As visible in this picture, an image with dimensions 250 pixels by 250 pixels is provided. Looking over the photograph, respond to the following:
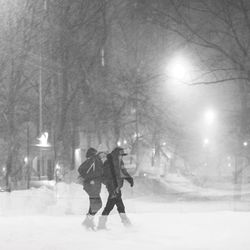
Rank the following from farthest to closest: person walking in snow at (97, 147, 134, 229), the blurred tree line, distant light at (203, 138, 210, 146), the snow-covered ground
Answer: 1. distant light at (203, 138, 210, 146)
2. the blurred tree line
3. person walking in snow at (97, 147, 134, 229)
4. the snow-covered ground

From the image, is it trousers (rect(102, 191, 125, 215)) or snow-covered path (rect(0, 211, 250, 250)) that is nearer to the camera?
snow-covered path (rect(0, 211, 250, 250))

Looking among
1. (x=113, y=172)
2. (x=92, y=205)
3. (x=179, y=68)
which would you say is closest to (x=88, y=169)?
(x=113, y=172)

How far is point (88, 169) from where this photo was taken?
1030 centimetres

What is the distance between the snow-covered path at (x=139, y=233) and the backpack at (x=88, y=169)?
1.05 m

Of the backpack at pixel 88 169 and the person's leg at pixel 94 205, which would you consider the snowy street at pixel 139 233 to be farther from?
the backpack at pixel 88 169

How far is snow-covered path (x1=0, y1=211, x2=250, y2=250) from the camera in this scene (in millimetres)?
8375

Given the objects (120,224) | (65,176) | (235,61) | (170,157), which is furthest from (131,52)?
(170,157)

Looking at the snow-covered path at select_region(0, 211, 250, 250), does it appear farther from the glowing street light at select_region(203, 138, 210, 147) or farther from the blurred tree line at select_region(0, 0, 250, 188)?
→ the glowing street light at select_region(203, 138, 210, 147)

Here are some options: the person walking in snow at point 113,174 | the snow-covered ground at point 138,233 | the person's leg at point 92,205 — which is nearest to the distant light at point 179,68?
the snow-covered ground at point 138,233

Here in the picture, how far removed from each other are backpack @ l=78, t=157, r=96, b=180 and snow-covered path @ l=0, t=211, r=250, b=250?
1.05 meters

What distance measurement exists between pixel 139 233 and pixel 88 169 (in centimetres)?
160

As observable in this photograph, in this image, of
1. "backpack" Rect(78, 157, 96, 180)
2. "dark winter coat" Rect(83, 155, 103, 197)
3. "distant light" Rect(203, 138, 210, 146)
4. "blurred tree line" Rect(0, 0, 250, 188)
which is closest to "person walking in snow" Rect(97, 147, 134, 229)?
"dark winter coat" Rect(83, 155, 103, 197)

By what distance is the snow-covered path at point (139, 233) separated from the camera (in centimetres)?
838

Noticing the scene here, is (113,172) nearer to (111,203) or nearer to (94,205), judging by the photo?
(111,203)
